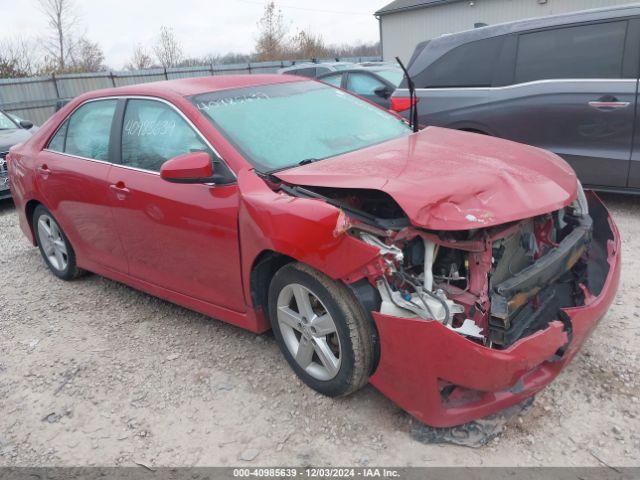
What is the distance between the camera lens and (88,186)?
384 centimetres

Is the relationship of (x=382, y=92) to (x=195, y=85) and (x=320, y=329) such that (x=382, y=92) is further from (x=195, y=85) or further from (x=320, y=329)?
(x=320, y=329)

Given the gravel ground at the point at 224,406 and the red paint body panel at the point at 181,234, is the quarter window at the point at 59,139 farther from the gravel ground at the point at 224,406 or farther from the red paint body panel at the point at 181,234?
the gravel ground at the point at 224,406

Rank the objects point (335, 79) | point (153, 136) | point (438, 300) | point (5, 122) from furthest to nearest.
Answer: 1. point (335, 79)
2. point (5, 122)
3. point (153, 136)
4. point (438, 300)

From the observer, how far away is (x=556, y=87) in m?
5.13

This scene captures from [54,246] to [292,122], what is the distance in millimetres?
2629

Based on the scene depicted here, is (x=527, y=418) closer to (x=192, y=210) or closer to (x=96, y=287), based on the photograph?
(x=192, y=210)

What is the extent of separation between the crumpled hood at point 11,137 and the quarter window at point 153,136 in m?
5.10

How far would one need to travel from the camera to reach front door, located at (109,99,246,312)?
3.01 metres

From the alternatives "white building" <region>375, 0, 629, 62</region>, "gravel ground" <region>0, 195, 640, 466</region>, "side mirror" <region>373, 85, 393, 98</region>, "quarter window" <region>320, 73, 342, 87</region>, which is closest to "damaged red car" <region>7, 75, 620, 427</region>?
"gravel ground" <region>0, 195, 640, 466</region>

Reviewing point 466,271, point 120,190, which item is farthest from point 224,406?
point 120,190

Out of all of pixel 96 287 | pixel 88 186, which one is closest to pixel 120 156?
pixel 88 186

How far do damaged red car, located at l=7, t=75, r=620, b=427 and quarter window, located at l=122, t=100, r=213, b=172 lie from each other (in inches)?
0.5

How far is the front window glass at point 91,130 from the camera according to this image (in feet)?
12.5

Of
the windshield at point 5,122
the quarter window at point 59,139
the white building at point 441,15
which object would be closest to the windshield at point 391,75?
the windshield at point 5,122
